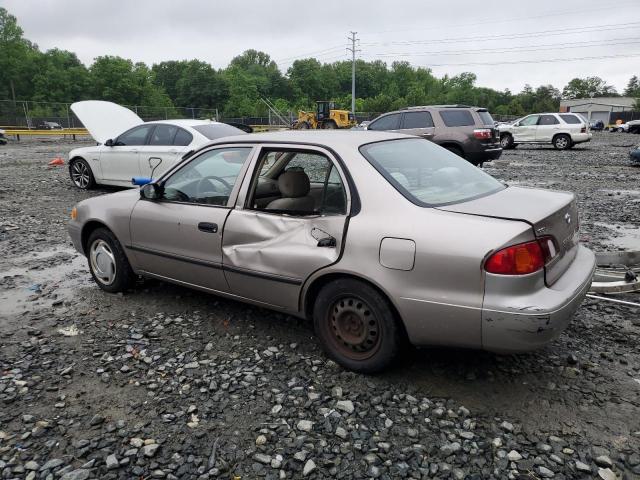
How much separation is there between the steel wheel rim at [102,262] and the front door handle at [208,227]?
53.4 inches

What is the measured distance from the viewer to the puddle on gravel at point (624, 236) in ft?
20.9

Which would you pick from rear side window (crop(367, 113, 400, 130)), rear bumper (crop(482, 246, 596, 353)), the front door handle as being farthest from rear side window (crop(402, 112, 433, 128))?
rear bumper (crop(482, 246, 596, 353))

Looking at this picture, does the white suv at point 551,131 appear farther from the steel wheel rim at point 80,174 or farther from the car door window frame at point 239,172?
the car door window frame at point 239,172

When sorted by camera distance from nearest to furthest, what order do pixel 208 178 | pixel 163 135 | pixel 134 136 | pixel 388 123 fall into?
pixel 208 178 < pixel 163 135 < pixel 134 136 < pixel 388 123

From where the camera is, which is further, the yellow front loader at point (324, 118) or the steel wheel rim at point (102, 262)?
the yellow front loader at point (324, 118)

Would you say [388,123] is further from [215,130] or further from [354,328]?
[354,328]

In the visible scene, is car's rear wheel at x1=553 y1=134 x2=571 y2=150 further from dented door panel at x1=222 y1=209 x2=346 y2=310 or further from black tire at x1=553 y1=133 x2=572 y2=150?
dented door panel at x1=222 y1=209 x2=346 y2=310

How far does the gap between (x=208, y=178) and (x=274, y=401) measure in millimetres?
1991

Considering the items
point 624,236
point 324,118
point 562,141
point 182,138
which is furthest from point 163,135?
point 324,118

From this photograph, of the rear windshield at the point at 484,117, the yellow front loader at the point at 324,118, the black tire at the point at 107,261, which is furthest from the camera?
the yellow front loader at the point at 324,118

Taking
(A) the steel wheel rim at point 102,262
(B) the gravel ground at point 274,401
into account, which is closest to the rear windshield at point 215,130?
(A) the steel wheel rim at point 102,262

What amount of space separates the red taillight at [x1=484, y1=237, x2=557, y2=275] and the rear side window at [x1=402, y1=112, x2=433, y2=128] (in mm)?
10578

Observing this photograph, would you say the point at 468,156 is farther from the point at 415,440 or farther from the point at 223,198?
the point at 415,440

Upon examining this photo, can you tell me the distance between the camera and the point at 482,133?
488 inches
